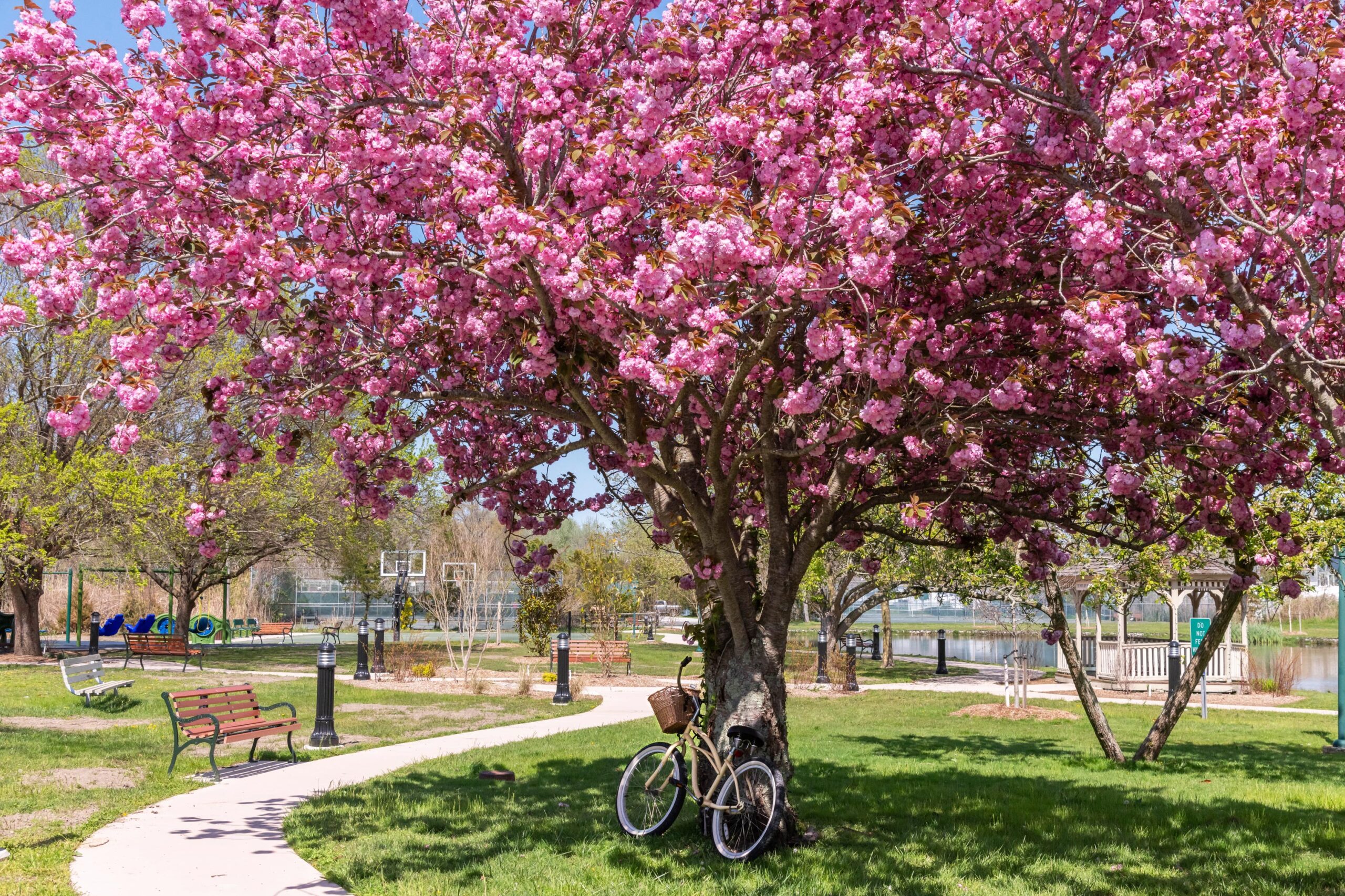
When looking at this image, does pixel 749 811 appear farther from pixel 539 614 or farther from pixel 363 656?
pixel 539 614

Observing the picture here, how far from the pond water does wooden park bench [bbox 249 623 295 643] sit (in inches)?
830

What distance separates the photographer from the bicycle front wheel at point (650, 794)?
6.58 meters

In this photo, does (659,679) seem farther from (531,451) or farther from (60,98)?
(60,98)

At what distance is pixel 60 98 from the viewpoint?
5.23 metres

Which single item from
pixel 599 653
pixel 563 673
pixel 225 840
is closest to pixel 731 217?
pixel 225 840

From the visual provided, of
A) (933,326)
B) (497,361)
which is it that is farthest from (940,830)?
(497,361)

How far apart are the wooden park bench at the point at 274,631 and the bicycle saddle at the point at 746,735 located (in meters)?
28.5

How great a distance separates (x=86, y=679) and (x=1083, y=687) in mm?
13822

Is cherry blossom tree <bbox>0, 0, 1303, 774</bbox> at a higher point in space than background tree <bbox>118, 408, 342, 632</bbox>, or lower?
higher

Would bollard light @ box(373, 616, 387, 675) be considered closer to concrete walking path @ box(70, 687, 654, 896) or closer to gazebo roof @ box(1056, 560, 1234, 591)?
concrete walking path @ box(70, 687, 654, 896)

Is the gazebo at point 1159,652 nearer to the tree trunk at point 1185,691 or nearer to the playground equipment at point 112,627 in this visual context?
the tree trunk at point 1185,691

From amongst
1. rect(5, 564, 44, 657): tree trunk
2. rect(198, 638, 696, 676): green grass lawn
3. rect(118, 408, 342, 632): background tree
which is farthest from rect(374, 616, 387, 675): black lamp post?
rect(5, 564, 44, 657): tree trunk

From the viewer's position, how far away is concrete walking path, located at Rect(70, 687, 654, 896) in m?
5.49

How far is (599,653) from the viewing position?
2509 centimetres
